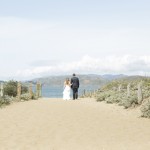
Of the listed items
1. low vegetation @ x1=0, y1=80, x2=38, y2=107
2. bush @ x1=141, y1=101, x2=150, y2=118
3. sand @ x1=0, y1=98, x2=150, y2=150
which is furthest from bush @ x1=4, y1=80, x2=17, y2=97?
bush @ x1=141, y1=101, x2=150, y2=118

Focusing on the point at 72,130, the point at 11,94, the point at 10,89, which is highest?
the point at 10,89

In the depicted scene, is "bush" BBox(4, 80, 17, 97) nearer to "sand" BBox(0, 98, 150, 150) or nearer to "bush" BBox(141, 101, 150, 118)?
"sand" BBox(0, 98, 150, 150)

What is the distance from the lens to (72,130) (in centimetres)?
1723

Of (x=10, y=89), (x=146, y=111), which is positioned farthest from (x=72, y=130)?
(x=10, y=89)

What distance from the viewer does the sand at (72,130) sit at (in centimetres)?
1420

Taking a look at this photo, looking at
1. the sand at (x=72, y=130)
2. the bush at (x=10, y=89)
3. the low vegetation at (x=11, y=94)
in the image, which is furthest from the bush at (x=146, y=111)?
the bush at (x=10, y=89)

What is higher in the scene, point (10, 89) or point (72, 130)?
point (10, 89)

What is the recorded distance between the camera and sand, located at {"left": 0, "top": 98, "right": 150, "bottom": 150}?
14.2m

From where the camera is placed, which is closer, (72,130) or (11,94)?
(72,130)

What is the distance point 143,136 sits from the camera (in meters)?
16.0

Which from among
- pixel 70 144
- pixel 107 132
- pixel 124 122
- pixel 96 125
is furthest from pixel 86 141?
pixel 124 122

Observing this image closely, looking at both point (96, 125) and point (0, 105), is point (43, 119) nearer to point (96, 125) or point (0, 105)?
point (96, 125)

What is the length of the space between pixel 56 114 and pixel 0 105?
22.8 ft

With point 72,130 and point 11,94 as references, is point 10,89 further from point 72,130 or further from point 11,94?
point 72,130
